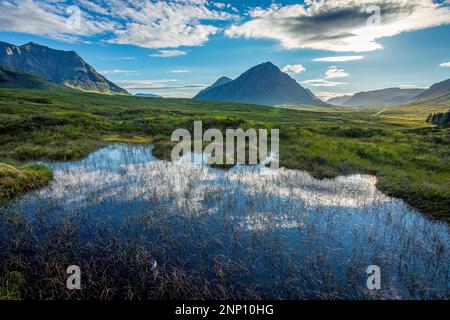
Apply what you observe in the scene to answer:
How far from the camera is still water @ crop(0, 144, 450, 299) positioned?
9.91 meters

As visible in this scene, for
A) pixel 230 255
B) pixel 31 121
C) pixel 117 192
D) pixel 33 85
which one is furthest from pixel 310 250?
pixel 33 85

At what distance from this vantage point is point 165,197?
17.8 m

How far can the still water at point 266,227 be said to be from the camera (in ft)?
32.5

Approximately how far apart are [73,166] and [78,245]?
15603 millimetres

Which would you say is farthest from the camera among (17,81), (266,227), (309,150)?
(17,81)

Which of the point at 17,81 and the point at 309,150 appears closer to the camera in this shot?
the point at 309,150

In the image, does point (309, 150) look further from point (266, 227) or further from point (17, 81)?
point (17, 81)

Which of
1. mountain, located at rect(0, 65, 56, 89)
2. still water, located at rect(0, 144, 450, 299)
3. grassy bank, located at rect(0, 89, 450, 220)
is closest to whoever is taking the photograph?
still water, located at rect(0, 144, 450, 299)

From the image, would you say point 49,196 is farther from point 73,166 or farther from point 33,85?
point 33,85

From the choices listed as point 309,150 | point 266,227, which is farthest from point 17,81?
point 266,227

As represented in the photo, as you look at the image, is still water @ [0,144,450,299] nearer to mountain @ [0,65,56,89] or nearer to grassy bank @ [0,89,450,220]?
grassy bank @ [0,89,450,220]

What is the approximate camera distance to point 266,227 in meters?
13.8

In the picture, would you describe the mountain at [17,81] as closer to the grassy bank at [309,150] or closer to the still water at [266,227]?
the grassy bank at [309,150]

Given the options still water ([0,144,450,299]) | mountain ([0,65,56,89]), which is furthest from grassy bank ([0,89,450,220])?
mountain ([0,65,56,89])
